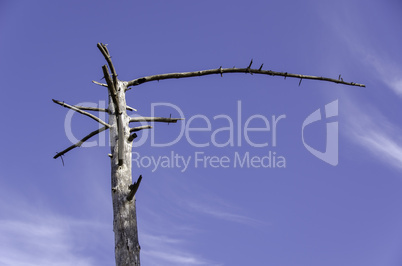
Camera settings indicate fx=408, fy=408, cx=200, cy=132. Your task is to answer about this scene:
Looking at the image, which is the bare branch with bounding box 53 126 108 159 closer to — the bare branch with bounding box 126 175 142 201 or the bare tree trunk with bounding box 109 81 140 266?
the bare tree trunk with bounding box 109 81 140 266

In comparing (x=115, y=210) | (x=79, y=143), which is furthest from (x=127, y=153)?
(x=79, y=143)

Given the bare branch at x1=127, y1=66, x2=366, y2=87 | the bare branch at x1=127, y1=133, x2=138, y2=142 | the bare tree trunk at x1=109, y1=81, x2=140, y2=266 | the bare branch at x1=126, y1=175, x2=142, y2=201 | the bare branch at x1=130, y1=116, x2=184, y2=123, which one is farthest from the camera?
the bare branch at x1=127, y1=66, x2=366, y2=87

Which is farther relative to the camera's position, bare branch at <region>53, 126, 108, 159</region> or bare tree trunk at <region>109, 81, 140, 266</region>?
bare branch at <region>53, 126, 108, 159</region>

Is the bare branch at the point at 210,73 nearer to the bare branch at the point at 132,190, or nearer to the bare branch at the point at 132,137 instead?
the bare branch at the point at 132,137

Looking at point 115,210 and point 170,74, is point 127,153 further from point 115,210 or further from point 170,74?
point 170,74

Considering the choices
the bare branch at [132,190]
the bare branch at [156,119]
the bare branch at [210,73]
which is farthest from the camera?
the bare branch at [210,73]

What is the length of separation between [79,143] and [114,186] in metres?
1.97

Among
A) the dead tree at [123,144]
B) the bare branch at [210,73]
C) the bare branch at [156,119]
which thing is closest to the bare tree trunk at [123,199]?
the dead tree at [123,144]

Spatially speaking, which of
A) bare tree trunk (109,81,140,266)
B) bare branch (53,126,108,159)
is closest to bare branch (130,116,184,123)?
bare tree trunk (109,81,140,266)

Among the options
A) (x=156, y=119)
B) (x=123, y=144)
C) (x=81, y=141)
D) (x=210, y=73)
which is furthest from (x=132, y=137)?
(x=210, y=73)

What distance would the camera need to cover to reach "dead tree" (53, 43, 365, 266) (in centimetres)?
572

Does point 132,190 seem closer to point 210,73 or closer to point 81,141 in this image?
point 81,141

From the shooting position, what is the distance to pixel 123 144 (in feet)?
21.6

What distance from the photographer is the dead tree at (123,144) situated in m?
5.72
